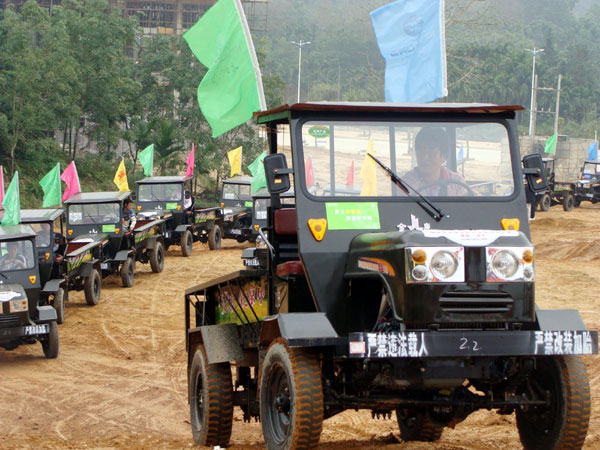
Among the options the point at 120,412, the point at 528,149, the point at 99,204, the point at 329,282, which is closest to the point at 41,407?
the point at 120,412

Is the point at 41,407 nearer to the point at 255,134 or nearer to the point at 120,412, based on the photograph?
the point at 120,412

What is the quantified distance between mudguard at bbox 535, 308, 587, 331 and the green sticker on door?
3.74 ft

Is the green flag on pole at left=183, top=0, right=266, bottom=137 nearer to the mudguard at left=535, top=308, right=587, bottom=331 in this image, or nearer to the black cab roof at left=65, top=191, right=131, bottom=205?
the mudguard at left=535, top=308, right=587, bottom=331

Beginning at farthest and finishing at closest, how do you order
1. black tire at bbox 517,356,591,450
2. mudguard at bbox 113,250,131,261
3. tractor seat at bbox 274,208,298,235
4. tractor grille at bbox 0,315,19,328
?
1. mudguard at bbox 113,250,131,261
2. tractor grille at bbox 0,315,19,328
3. tractor seat at bbox 274,208,298,235
4. black tire at bbox 517,356,591,450

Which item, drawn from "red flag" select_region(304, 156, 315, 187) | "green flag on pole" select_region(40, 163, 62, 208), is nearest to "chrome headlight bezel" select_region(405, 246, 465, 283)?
"red flag" select_region(304, 156, 315, 187)

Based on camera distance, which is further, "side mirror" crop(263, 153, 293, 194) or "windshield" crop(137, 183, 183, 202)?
"windshield" crop(137, 183, 183, 202)

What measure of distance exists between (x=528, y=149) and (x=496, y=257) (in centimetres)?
5018

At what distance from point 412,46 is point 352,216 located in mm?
6647

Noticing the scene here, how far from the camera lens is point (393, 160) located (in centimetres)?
590

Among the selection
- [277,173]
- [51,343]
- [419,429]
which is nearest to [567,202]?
[51,343]

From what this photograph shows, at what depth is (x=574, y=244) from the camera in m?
24.1

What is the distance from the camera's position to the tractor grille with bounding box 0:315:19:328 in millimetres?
11883

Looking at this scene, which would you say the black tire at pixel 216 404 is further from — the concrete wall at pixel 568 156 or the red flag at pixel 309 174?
the concrete wall at pixel 568 156

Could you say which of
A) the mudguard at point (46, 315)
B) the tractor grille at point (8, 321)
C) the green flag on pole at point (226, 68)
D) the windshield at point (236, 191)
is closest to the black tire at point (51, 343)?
the mudguard at point (46, 315)
